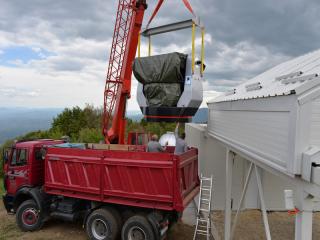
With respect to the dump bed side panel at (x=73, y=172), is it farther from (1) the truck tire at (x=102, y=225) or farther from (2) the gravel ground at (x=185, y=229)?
(2) the gravel ground at (x=185, y=229)

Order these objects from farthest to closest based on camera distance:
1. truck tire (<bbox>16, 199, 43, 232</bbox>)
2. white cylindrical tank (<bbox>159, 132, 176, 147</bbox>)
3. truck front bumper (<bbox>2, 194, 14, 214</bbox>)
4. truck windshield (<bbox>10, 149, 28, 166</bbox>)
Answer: white cylindrical tank (<bbox>159, 132, 176, 147</bbox>)
truck front bumper (<bbox>2, 194, 14, 214</bbox>)
truck windshield (<bbox>10, 149, 28, 166</bbox>)
truck tire (<bbox>16, 199, 43, 232</bbox>)

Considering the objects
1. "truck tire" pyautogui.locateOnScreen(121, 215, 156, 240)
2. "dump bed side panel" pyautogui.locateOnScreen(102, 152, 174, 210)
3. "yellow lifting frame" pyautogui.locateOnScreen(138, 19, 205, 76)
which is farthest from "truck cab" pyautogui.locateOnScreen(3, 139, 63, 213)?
"yellow lifting frame" pyautogui.locateOnScreen(138, 19, 205, 76)

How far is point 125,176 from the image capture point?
7566 mm

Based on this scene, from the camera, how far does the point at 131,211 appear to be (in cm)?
791

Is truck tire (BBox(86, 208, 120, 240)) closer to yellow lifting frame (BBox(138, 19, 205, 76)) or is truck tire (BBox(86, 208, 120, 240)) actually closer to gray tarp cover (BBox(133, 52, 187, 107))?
gray tarp cover (BBox(133, 52, 187, 107))

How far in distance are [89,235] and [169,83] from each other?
4.50 m

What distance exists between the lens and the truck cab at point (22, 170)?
358 inches

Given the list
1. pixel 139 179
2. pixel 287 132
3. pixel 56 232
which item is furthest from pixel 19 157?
pixel 287 132

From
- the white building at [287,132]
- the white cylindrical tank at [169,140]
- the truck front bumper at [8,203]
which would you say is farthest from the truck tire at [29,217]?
the white building at [287,132]

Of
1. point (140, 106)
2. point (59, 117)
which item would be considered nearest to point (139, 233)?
point (140, 106)

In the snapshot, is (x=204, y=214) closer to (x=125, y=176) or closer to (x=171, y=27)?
(x=125, y=176)

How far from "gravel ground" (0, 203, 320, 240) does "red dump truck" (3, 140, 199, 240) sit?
16.2 inches

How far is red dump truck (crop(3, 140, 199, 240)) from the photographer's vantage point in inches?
283

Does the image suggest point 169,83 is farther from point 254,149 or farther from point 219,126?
point 254,149
